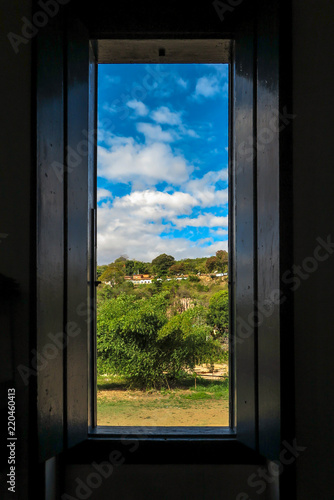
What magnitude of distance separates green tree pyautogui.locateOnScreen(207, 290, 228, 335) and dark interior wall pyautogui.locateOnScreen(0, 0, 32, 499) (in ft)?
2.21

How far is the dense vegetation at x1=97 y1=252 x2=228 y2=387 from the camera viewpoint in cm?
120

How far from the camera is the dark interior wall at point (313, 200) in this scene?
0.97 m

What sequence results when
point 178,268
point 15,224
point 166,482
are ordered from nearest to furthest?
point 15,224, point 166,482, point 178,268

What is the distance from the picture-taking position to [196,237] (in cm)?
120

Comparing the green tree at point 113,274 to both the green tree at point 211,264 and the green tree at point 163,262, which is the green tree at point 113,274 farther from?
the green tree at point 211,264

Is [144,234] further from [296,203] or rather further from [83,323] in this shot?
[296,203]

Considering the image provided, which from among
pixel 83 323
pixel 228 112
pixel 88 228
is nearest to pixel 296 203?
pixel 228 112

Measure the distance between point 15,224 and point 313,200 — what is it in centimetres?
98

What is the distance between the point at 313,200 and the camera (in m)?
1.00

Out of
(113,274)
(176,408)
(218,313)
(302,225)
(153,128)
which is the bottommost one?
(176,408)

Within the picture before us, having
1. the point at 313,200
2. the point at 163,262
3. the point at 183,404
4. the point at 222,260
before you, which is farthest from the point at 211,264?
the point at 183,404

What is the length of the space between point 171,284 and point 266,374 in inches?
18.3

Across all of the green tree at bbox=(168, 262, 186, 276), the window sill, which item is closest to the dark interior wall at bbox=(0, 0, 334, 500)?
the window sill

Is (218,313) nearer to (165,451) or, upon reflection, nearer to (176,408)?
(176,408)
